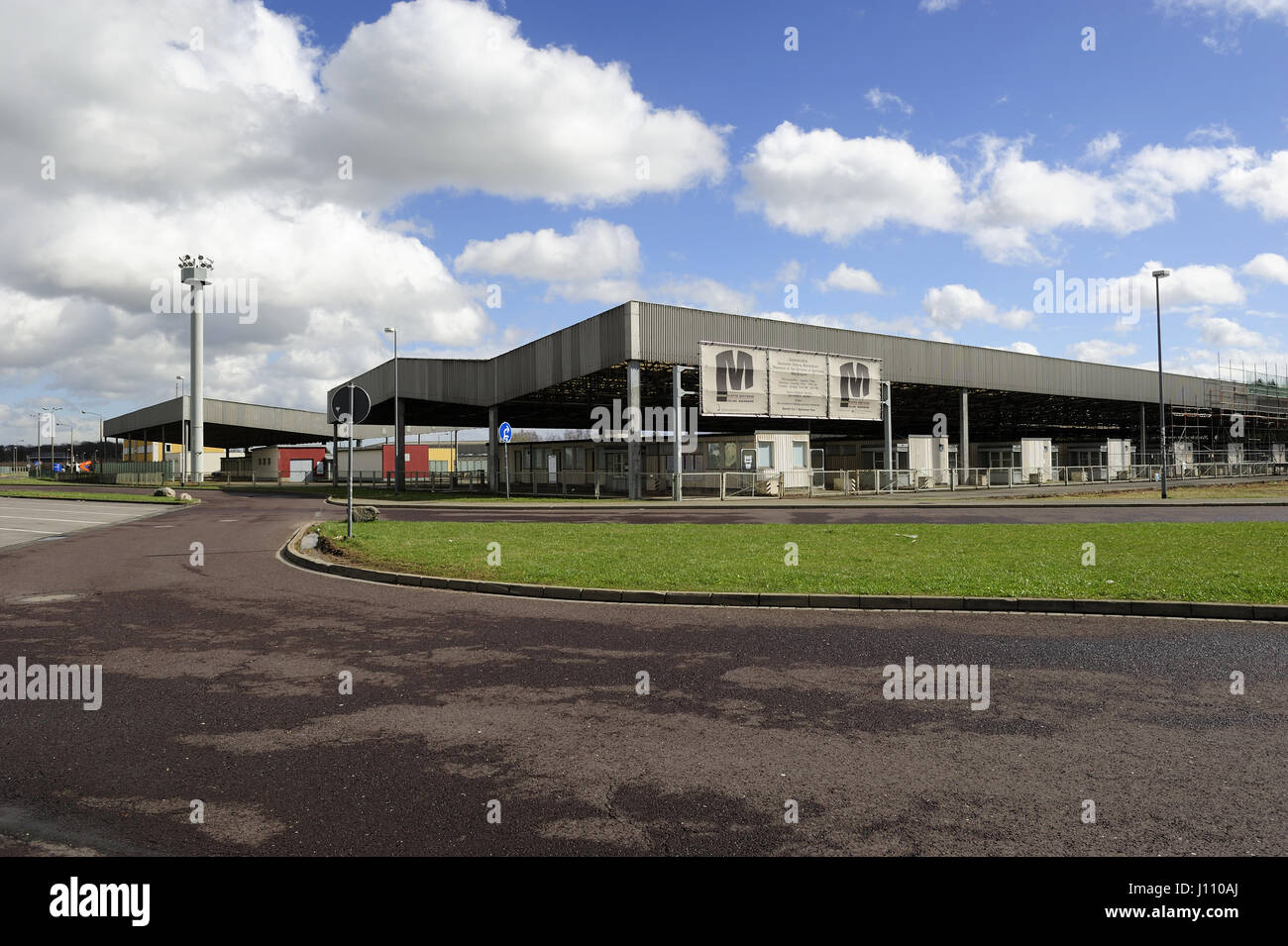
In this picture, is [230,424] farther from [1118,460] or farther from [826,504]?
[1118,460]

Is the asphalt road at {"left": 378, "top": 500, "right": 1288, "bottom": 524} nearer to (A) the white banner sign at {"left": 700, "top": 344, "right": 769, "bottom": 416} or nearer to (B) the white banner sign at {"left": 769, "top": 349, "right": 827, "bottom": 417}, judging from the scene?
(A) the white banner sign at {"left": 700, "top": 344, "right": 769, "bottom": 416}

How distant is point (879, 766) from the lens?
14.3ft

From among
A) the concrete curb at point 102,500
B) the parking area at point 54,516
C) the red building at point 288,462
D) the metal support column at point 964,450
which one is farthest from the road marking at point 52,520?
the red building at point 288,462

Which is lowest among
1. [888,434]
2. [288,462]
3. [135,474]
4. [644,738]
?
[644,738]

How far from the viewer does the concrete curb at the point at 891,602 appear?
27.5 feet

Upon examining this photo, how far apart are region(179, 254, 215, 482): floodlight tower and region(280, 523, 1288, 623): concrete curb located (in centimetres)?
6249

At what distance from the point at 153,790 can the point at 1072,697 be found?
6005 millimetres

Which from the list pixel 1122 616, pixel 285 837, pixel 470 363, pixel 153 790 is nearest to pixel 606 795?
pixel 285 837

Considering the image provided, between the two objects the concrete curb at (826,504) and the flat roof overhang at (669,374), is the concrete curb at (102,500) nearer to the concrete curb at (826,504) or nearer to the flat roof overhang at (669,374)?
the concrete curb at (826,504)

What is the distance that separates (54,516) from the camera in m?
26.3

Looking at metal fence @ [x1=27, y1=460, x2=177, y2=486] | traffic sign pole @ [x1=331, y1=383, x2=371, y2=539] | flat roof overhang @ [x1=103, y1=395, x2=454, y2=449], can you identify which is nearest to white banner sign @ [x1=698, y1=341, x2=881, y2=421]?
traffic sign pole @ [x1=331, y1=383, x2=371, y2=539]

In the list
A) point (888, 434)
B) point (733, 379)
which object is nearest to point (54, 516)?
point (733, 379)

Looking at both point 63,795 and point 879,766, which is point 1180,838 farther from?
point 63,795

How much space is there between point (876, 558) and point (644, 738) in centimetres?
882
